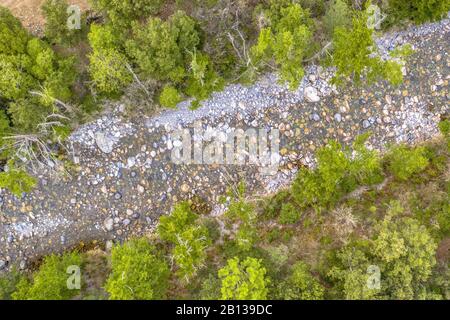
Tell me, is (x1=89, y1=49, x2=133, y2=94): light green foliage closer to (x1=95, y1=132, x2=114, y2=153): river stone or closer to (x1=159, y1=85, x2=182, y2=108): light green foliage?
(x1=159, y1=85, x2=182, y2=108): light green foliage

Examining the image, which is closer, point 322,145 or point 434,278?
point 434,278

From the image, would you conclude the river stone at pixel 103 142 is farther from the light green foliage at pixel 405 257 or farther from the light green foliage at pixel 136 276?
the light green foliage at pixel 405 257

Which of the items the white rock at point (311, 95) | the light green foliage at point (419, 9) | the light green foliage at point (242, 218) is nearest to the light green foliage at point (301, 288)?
the light green foliage at point (242, 218)

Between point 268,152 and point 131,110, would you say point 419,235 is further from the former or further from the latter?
point 131,110

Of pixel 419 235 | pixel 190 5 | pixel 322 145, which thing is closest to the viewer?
pixel 419 235

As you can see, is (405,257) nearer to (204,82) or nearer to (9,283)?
(204,82)

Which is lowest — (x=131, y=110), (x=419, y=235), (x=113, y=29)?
(x=419, y=235)

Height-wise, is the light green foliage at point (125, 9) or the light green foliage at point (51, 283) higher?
the light green foliage at point (125, 9)

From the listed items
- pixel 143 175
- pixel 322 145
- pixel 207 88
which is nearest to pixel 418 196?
pixel 322 145
